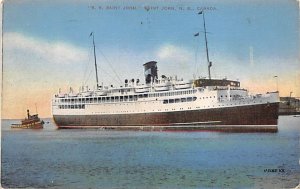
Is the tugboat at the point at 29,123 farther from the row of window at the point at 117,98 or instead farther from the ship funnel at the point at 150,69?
the ship funnel at the point at 150,69

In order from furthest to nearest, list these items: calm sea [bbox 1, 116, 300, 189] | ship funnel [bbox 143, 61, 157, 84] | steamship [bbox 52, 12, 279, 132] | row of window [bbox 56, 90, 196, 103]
Answer: row of window [bbox 56, 90, 196, 103], steamship [bbox 52, 12, 279, 132], ship funnel [bbox 143, 61, 157, 84], calm sea [bbox 1, 116, 300, 189]

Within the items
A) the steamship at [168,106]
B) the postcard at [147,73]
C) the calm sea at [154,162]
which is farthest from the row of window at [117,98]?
the calm sea at [154,162]

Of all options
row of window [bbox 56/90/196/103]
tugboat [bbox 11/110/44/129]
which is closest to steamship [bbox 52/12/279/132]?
row of window [bbox 56/90/196/103]

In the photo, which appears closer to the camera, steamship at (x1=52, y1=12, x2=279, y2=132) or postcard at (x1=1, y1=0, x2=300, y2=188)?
postcard at (x1=1, y1=0, x2=300, y2=188)

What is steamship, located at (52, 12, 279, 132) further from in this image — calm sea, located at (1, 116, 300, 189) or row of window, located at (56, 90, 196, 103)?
calm sea, located at (1, 116, 300, 189)

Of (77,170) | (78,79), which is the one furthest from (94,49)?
(77,170)

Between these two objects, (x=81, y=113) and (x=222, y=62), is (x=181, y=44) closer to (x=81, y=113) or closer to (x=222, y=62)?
(x=222, y=62)
